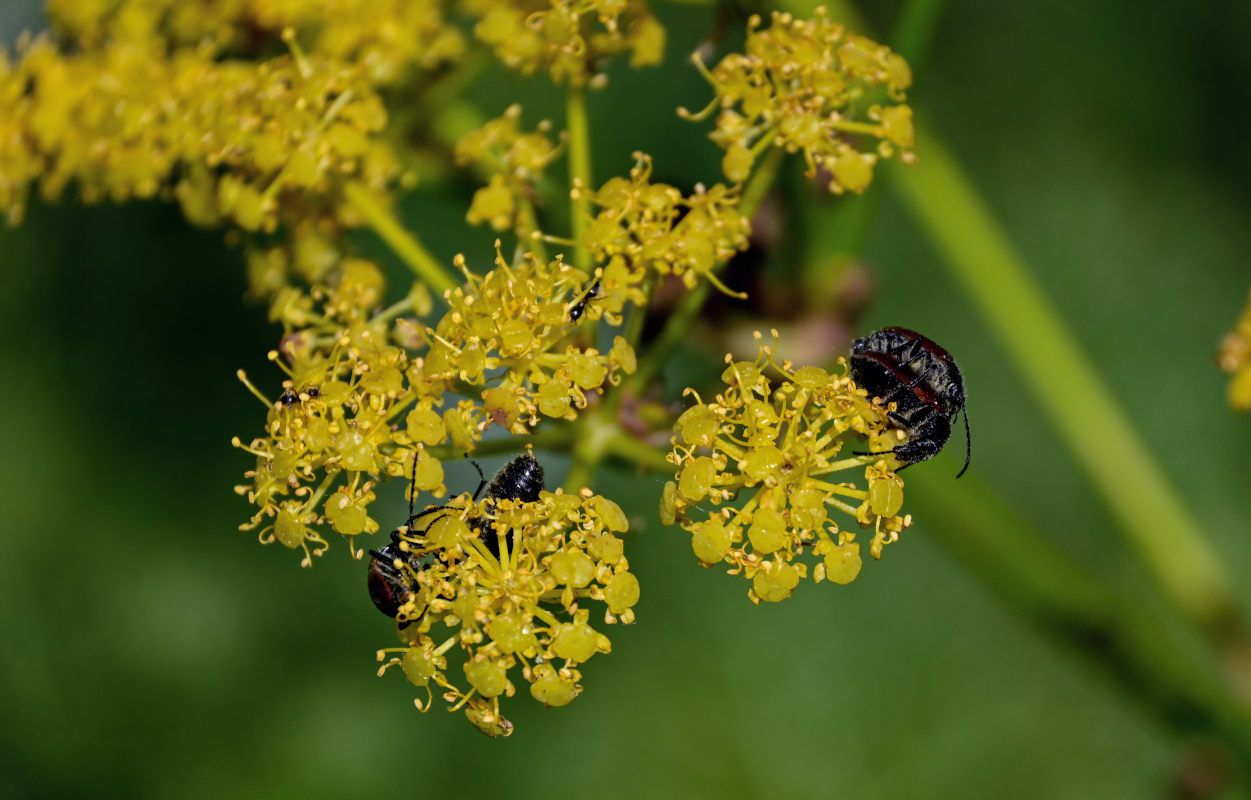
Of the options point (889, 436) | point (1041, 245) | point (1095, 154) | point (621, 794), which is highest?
point (889, 436)

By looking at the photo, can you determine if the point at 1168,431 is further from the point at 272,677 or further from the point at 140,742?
the point at 140,742

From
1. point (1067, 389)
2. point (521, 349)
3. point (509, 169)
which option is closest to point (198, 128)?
point (509, 169)

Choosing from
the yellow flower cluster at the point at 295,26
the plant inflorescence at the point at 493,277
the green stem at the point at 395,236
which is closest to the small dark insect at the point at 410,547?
the plant inflorescence at the point at 493,277

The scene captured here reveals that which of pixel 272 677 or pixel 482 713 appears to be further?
pixel 272 677

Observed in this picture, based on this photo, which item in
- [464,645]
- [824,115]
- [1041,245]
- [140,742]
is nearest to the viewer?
[464,645]

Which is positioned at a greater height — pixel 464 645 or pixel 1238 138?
pixel 464 645

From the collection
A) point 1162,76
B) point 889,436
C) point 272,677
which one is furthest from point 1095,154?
point 272,677

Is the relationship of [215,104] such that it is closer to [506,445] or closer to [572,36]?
[572,36]
